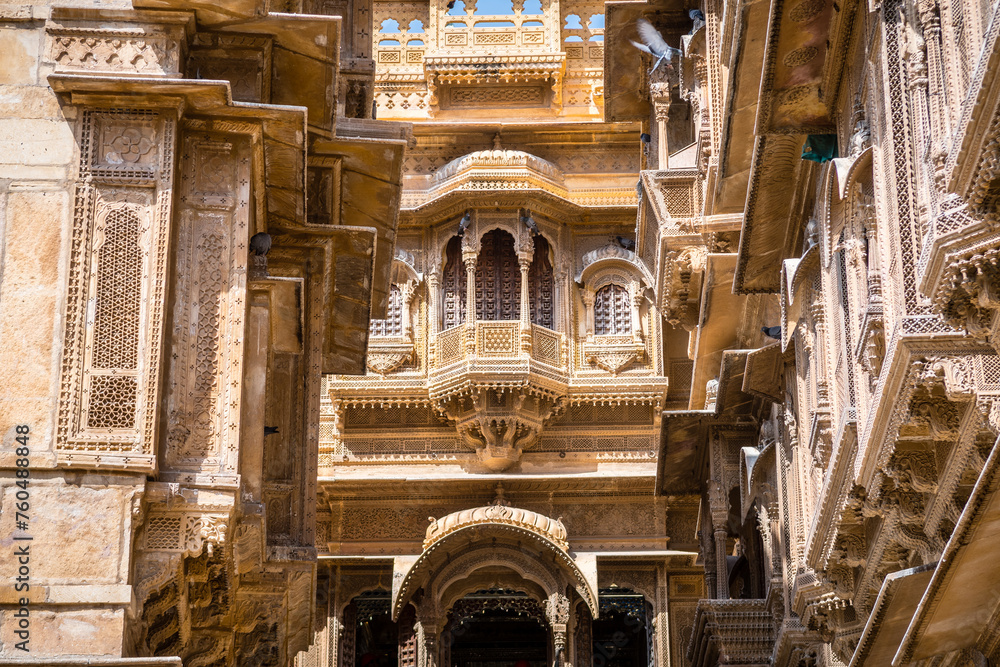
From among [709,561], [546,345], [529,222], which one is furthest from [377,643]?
[709,561]

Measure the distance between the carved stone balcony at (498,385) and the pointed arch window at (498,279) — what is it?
0.61m

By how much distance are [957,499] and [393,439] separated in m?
13.7

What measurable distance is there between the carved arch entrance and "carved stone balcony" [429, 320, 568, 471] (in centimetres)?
129

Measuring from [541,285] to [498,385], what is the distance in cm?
227

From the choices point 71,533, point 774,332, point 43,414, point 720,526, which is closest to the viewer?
point 71,533

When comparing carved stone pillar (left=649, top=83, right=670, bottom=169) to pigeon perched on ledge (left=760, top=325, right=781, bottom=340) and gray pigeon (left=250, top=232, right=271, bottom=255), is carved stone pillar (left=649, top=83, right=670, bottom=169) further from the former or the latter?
gray pigeon (left=250, top=232, right=271, bottom=255)

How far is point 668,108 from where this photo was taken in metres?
16.6

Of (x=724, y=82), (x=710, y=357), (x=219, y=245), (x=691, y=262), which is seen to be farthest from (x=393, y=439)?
(x=219, y=245)

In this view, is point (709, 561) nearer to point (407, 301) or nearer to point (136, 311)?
point (407, 301)

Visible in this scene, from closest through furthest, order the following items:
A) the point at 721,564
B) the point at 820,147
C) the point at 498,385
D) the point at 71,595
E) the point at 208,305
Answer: the point at 71,595, the point at 208,305, the point at 820,147, the point at 721,564, the point at 498,385

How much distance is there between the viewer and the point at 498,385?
2044 centimetres

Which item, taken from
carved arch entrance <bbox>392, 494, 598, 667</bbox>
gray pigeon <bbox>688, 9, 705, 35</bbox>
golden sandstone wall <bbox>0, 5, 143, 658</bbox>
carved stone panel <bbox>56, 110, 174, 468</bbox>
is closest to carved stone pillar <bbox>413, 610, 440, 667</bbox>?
carved arch entrance <bbox>392, 494, 598, 667</bbox>

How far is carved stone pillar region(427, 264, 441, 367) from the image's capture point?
21359 mm

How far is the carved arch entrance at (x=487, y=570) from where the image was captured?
761 inches
